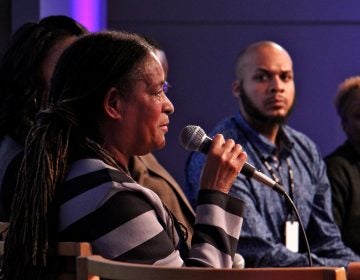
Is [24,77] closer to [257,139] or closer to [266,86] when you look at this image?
[257,139]

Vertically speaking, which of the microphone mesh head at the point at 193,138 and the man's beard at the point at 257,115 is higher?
the microphone mesh head at the point at 193,138

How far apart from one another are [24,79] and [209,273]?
43.2 inches

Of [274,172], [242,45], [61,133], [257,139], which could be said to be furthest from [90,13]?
[61,133]


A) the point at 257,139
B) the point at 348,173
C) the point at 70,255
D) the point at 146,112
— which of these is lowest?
the point at 348,173

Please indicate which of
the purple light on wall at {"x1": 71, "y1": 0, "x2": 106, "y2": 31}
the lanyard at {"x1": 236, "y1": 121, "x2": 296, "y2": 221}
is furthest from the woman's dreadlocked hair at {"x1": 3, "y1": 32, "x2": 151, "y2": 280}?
the purple light on wall at {"x1": 71, "y1": 0, "x2": 106, "y2": 31}

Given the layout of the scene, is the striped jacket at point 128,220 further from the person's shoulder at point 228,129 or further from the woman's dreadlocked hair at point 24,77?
the person's shoulder at point 228,129

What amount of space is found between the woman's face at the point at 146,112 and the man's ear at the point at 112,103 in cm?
1

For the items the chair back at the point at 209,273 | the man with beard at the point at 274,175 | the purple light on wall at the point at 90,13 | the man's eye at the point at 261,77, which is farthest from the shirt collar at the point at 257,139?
the chair back at the point at 209,273

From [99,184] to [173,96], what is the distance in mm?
3042

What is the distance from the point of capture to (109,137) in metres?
2.01

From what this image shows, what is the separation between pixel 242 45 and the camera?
489cm

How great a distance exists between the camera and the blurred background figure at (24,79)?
2.41m

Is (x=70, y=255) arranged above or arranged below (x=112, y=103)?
below

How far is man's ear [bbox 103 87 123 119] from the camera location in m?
1.98
